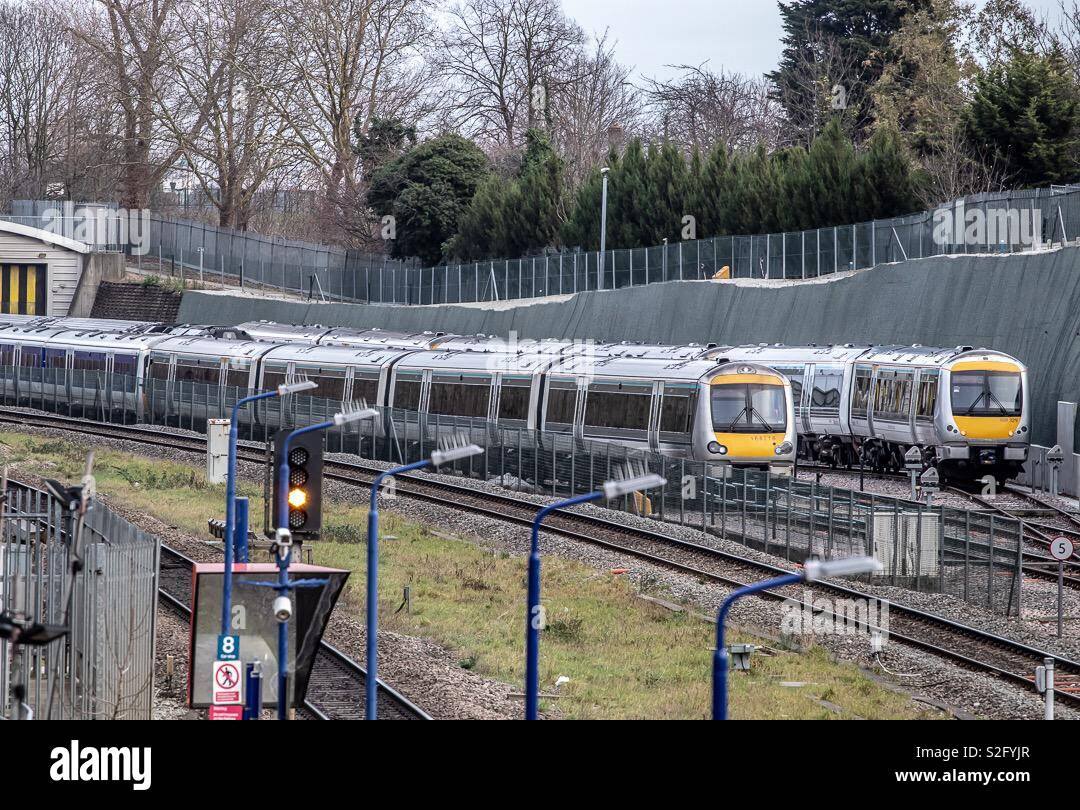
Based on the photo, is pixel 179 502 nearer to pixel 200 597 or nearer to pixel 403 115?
pixel 200 597

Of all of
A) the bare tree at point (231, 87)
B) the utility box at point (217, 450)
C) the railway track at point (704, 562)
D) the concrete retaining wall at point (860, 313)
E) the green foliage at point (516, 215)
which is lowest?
the railway track at point (704, 562)

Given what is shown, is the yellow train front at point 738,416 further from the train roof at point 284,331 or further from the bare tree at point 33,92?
the bare tree at point 33,92

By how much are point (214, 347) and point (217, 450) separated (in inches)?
642

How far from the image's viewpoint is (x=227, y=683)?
56.0 feet

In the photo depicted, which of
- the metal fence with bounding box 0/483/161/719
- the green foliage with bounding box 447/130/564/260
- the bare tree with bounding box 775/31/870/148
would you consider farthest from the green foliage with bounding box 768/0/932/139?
the metal fence with bounding box 0/483/161/719

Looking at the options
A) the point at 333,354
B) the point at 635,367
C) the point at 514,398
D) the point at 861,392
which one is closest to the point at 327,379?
the point at 333,354

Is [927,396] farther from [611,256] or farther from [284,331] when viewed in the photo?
[284,331]

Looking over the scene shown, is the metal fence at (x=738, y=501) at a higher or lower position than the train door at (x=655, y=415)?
lower

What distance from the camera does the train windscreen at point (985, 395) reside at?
136ft

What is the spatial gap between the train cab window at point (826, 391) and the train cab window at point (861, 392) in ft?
1.73

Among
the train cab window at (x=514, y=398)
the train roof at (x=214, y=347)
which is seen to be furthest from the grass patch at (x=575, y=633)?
the train roof at (x=214, y=347)

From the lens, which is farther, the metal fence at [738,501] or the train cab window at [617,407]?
the train cab window at [617,407]
